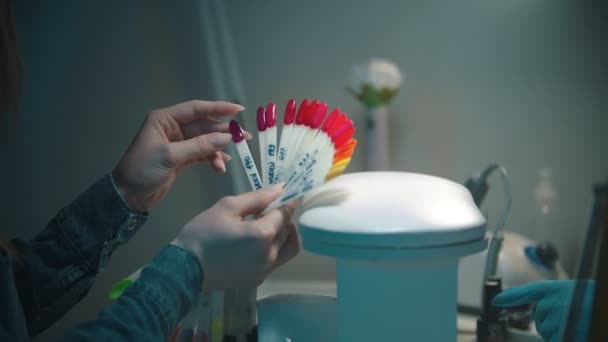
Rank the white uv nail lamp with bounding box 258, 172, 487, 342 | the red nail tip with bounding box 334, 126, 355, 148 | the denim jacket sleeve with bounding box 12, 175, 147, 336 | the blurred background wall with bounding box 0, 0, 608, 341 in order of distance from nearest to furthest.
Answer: the white uv nail lamp with bounding box 258, 172, 487, 342, the red nail tip with bounding box 334, 126, 355, 148, the denim jacket sleeve with bounding box 12, 175, 147, 336, the blurred background wall with bounding box 0, 0, 608, 341

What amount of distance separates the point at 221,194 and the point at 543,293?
1.84ft

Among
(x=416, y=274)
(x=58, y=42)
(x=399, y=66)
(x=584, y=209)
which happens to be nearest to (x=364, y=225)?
(x=416, y=274)

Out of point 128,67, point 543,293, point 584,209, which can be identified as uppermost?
point 128,67

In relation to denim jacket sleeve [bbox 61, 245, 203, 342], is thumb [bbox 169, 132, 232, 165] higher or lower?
higher

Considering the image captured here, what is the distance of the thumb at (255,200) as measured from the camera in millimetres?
520

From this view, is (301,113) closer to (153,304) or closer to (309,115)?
(309,115)

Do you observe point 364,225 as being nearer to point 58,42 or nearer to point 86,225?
point 86,225

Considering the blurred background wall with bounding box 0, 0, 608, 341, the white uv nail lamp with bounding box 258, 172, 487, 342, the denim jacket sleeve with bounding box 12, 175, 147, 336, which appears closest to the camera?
the white uv nail lamp with bounding box 258, 172, 487, 342

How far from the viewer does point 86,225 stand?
2.24 feet

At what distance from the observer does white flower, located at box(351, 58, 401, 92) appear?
3.91 feet

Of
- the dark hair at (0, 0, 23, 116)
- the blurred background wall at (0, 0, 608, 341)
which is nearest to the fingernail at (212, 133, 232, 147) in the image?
the dark hair at (0, 0, 23, 116)

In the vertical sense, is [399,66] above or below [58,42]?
below

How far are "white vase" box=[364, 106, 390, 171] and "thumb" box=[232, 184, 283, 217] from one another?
0.69m

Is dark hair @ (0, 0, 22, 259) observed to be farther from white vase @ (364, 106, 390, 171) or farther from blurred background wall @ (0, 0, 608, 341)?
white vase @ (364, 106, 390, 171)
